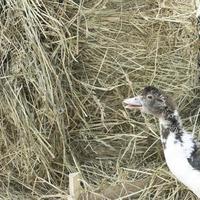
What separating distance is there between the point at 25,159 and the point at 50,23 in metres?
0.82

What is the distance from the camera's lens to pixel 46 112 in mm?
3811

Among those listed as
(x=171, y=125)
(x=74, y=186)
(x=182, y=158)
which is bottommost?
(x=74, y=186)

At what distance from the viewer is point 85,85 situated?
394 centimetres

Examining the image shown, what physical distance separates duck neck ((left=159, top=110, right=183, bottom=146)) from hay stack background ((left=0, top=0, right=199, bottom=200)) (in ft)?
1.60

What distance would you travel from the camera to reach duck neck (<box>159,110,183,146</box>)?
322cm

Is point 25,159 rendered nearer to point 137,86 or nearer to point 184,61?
point 137,86

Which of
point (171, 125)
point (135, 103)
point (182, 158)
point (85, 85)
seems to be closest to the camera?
point (182, 158)

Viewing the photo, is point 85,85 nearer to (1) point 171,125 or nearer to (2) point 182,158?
(1) point 171,125

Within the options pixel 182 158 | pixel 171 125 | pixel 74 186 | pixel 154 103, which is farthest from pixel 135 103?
pixel 74 186

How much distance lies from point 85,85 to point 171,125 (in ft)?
2.81

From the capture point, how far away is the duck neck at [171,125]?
322 cm

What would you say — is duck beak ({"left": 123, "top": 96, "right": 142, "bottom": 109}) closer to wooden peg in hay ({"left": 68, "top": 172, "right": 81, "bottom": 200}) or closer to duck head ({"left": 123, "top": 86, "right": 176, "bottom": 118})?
duck head ({"left": 123, "top": 86, "right": 176, "bottom": 118})

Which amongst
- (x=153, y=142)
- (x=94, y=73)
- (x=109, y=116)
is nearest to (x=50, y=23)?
(x=94, y=73)

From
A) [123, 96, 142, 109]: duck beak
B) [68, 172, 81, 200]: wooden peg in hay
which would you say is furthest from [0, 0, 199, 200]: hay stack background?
[123, 96, 142, 109]: duck beak
